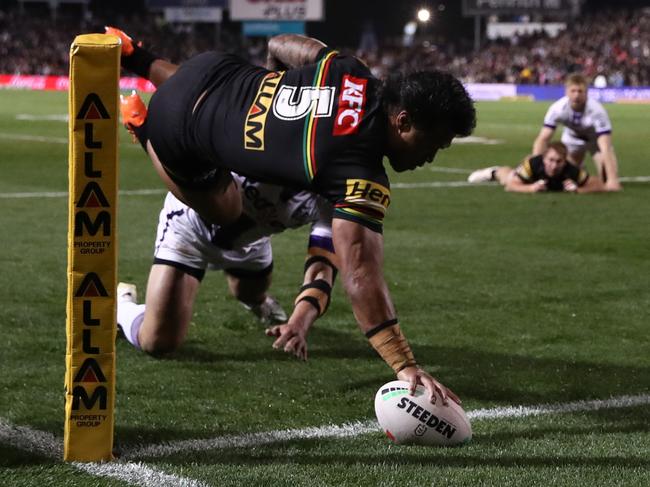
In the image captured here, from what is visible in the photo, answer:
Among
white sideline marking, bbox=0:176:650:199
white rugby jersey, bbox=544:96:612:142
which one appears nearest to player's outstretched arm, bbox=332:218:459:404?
white sideline marking, bbox=0:176:650:199

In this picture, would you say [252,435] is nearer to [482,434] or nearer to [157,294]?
[482,434]

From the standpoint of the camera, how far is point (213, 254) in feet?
21.9

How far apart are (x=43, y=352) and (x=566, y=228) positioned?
22.5 ft

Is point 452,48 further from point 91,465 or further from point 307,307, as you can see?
point 91,465

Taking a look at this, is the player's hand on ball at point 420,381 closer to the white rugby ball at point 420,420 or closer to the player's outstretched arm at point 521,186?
the white rugby ball at point 420,420

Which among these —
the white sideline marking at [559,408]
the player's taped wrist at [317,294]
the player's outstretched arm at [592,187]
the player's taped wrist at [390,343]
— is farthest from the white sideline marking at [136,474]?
the player's outstretched arm at [592,187]

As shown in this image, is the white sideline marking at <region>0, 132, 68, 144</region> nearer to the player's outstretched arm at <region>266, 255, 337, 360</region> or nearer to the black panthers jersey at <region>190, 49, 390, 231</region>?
the player's outstretched arm at <region>266, 255, 337, 360</region>

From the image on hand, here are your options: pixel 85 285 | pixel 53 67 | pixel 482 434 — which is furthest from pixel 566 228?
pixel 53 67

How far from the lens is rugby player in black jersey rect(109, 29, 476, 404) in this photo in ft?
14.5

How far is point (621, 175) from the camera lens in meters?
17.7

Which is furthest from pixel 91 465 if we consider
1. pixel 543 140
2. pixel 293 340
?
pixel 543 140

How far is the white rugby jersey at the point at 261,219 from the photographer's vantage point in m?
6.52

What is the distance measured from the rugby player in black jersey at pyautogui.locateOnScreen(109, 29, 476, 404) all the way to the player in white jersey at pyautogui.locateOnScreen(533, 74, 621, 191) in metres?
10.9

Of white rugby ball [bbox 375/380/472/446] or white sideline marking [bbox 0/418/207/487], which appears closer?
white sideline marking [bbox 0/418/207/487]
